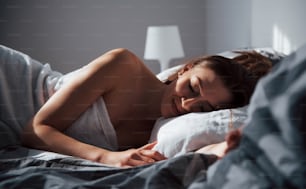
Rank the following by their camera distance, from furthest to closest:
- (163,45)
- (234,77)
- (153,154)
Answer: (163,45)
(234,77)
(153,154)

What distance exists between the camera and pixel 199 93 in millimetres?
756

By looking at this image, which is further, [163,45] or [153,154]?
[163,45]

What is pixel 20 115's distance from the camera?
2.78 ft

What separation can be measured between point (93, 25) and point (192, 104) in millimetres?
634

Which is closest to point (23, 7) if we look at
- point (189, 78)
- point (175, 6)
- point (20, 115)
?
point (175, 6)

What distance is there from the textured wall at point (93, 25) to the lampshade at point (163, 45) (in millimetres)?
23

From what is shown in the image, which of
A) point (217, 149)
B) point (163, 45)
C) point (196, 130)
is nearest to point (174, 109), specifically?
point (196, 130)

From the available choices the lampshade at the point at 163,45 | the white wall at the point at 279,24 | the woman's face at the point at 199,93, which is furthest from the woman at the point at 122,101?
the lampshade at the point at 163,45

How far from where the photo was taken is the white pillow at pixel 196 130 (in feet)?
2.26

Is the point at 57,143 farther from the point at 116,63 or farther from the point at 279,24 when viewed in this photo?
the point at 279,24

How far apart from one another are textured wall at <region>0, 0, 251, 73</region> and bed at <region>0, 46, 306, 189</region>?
44 centimetres

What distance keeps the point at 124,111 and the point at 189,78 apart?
12 cm

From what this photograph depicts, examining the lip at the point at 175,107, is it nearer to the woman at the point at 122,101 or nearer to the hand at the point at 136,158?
the woman at the point at 122,101

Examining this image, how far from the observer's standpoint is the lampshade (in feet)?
4.24
